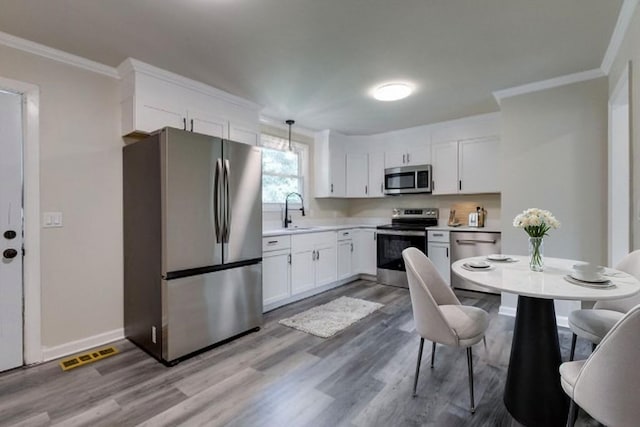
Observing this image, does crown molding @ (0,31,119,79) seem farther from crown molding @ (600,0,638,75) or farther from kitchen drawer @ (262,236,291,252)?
crown molding @ (600,0,638,75)

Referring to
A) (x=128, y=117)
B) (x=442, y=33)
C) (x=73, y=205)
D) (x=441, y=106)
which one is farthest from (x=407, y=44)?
(x=73, y=205)

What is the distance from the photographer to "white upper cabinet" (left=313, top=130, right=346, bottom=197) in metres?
4.97

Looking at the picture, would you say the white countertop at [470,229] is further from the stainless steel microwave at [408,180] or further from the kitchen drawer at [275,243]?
the kitchen drawer at [275,243]

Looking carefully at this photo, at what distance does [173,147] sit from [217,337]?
1.61 metres

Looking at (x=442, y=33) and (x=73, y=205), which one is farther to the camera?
(x=73, y=205)

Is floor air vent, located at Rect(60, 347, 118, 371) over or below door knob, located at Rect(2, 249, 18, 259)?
below

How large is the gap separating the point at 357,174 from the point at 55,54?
158 inches

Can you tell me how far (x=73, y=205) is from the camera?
258 centimetres

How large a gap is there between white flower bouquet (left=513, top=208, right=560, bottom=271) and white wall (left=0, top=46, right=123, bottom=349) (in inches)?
128

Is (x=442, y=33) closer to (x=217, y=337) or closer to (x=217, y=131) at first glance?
(x=217, y=131)

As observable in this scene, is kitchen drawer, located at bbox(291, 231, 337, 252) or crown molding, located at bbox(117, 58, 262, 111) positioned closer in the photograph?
crown molding, located at bbox(117, 58, 262, 111)

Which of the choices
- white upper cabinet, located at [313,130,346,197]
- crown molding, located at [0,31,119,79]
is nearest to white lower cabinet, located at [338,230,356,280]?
white upper cabinet, located at [313,130,346,197]

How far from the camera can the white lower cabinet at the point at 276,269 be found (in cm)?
346

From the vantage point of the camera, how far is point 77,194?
2600 mm
